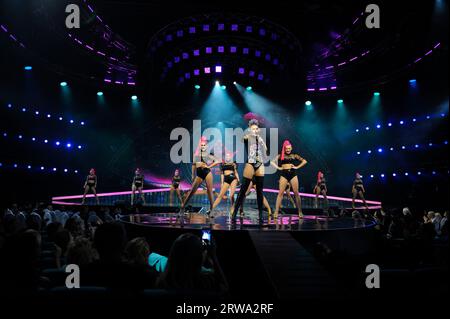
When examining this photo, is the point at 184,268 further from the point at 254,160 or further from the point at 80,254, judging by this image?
the point at 254,160

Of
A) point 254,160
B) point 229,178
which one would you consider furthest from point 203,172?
point 254,160

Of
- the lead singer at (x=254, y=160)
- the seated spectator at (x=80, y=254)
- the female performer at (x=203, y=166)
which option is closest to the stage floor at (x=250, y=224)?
the lead singer at (x=254, y=160)

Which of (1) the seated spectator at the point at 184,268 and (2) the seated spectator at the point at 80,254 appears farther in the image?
(2) the seated spectator at the point at 80,254

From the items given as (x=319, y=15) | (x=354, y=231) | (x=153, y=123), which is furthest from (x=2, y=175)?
(x=319, y=15)

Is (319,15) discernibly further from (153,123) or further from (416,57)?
(153,123)

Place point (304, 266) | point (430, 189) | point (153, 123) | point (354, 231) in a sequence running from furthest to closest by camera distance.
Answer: point (153, 123), point (430, 189), point (354, 231), point (304, 266)

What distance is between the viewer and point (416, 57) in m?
19.3

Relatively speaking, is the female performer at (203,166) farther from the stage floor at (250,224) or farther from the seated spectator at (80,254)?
the seated spectator at (80,254)

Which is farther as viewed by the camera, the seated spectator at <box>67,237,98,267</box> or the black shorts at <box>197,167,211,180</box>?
the black shorts at <box>197,167,211,180</box>

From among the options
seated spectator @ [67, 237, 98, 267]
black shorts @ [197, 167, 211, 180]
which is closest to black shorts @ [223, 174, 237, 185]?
black shorts @ [197, 167, 211, 180]

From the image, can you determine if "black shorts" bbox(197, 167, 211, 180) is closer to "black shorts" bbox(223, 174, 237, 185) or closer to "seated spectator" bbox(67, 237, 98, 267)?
"black shorts" bbox(223, 174, 237, 185)

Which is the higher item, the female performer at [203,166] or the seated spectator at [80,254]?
the female performer at [203,166]

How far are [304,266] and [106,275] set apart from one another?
2560mm

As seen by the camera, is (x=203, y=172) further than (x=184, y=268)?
Yes
